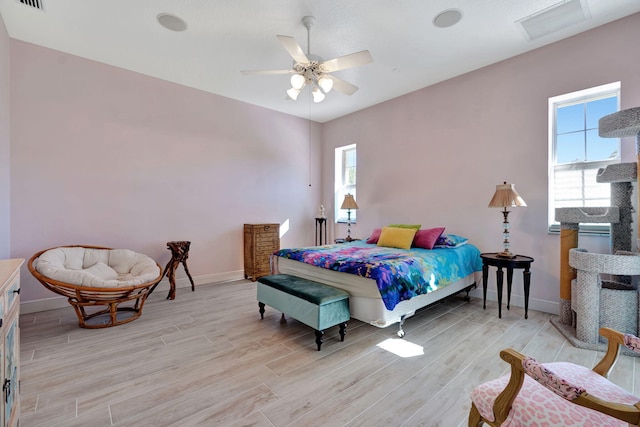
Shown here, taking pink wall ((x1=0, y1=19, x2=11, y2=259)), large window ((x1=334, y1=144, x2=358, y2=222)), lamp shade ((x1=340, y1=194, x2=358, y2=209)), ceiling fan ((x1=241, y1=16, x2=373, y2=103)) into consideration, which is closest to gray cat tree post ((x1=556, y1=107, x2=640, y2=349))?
ceiling fan ((x1=241, y1=16, x2=373, y2=103))

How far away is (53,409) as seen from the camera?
1.66 meters

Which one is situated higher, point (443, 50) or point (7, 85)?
point (443, 50)

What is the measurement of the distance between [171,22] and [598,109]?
15.1 feet

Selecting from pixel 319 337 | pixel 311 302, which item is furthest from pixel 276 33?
pixel 319 337

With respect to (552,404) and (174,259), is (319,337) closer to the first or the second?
(552,404)

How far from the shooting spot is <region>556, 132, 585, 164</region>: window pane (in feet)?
10.3

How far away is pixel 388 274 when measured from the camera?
2439 mm

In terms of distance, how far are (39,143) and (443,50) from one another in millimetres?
4905

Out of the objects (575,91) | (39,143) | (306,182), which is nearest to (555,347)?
(575,91)

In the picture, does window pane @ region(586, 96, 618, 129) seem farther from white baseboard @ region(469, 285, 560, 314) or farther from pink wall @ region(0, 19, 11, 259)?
pink wall @ region(0, 19, 11, 259)

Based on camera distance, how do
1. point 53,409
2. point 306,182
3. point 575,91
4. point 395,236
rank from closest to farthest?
point 53,409 < point 575,91 < point 395,236 < point 306,182

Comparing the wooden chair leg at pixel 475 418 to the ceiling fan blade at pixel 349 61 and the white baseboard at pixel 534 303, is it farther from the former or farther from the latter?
the white baseboard at pixel 534 303

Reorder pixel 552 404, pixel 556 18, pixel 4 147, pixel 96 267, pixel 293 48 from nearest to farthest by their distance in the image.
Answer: pixel 552 404 < pixel 293 48 < pixel 556 18 < pixel 4 147 < pixel 96 267

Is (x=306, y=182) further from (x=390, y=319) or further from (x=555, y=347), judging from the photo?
(x=555, y=347)
